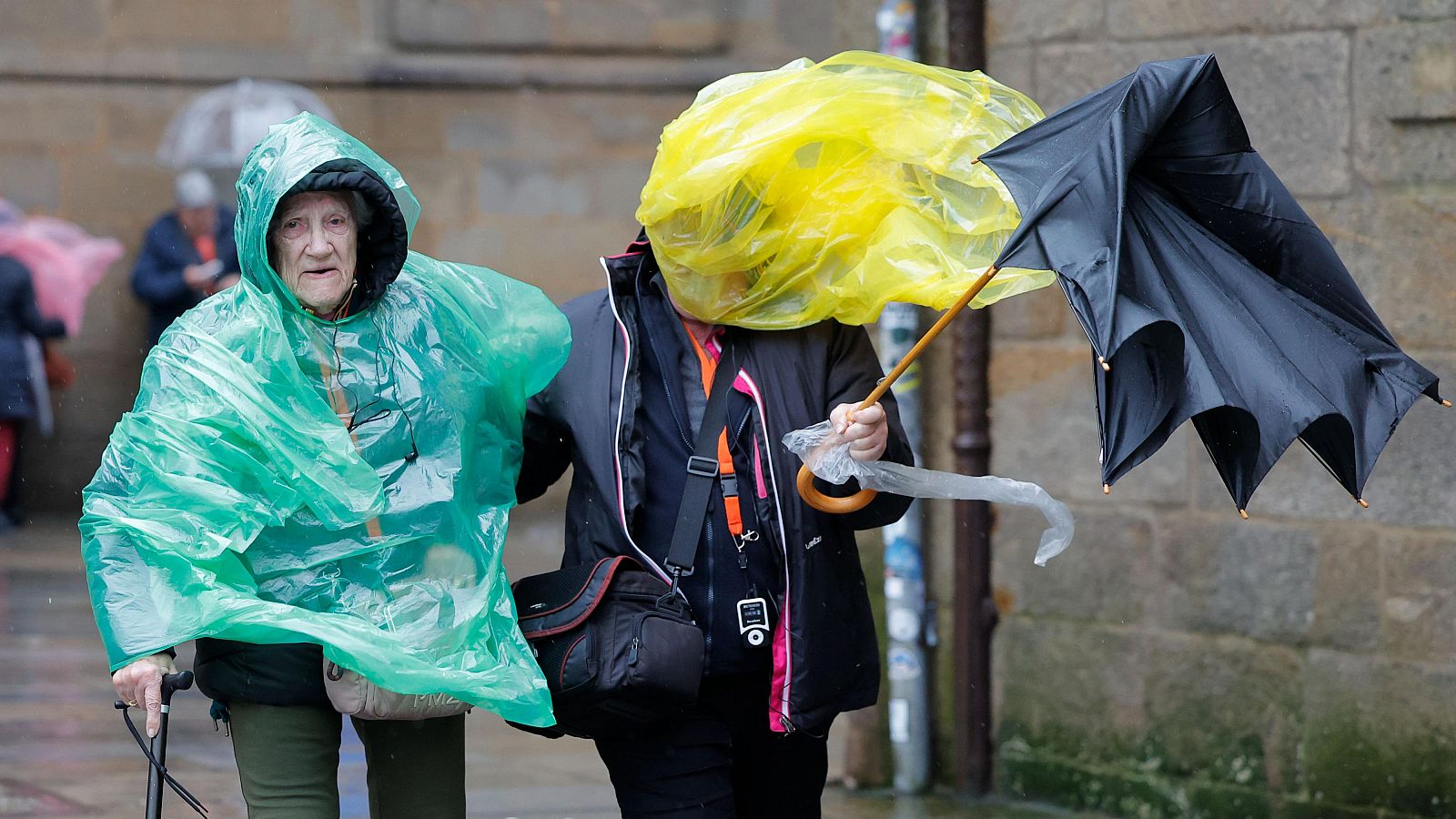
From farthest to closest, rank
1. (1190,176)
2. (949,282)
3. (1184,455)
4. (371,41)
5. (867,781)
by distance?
(371,41) < (867,781) < (1184,455) < (949,282) < (1190,176)

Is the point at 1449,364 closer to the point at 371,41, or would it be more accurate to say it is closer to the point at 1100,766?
the point at 1100,766

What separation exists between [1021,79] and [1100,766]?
204cm

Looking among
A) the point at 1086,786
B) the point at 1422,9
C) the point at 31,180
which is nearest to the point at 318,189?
the point at 1422,9

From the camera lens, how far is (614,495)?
145 inches

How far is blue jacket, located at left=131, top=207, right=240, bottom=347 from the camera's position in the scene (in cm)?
1223

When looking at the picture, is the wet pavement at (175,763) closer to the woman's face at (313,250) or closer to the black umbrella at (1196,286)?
the woman's face at (313,250)

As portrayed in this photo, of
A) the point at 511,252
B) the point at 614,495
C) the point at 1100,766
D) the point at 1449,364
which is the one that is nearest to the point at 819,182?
the point at 614,495

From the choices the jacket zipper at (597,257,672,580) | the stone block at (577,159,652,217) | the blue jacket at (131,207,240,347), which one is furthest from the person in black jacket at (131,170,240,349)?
the jacket zipper at (597,257,672,580)

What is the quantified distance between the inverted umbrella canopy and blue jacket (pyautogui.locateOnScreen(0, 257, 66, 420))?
30.8 ft

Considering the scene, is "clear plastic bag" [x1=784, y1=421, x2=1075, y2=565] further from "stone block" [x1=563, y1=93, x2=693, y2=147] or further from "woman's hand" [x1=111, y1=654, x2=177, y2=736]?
"stone block" [x1=563, y1=93, x2=693, y2=147]

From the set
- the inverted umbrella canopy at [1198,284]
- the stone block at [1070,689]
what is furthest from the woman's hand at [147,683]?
the stone block at [1070,689]

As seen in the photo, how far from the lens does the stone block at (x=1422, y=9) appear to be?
16.7ft

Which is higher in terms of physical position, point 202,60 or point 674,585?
point 202,60

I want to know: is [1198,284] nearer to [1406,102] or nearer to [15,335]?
[1406,102]
